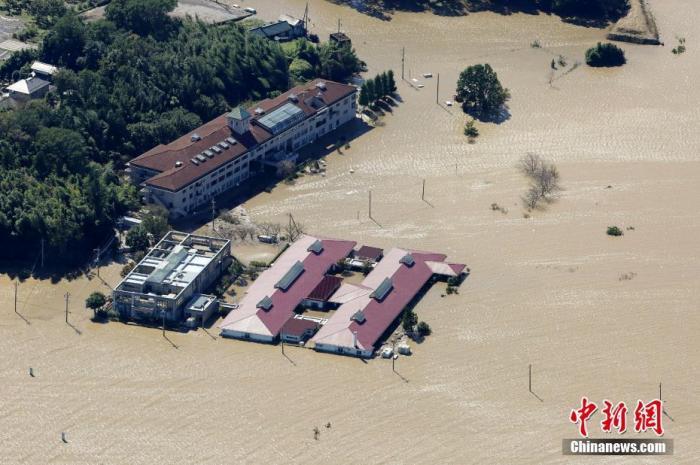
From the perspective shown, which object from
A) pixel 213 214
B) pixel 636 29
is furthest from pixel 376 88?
pixel 636 29

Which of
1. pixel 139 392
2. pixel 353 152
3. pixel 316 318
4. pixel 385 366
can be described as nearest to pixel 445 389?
pixel 385 366

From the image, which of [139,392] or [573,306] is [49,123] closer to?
[139,392]

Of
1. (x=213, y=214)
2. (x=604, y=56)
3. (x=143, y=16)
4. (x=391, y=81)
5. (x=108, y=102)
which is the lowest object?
(x=213, y=214)

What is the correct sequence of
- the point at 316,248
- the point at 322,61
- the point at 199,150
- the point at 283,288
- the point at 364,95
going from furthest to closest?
the point at 322,61 < the point at 364,95 < the point at 199,150 < the point at 316,248 < the point at 283,288

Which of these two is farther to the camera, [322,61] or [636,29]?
[636,29]

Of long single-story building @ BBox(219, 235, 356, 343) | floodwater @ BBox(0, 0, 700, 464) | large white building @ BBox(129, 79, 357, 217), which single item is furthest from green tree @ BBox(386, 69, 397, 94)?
long single-story building @ BBox(219, 235, 356, 343)

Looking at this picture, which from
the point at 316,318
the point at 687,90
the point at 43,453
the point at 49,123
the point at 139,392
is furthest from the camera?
the point at 687,90

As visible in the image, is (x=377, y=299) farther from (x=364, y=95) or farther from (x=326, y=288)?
(x=364, y=95)
